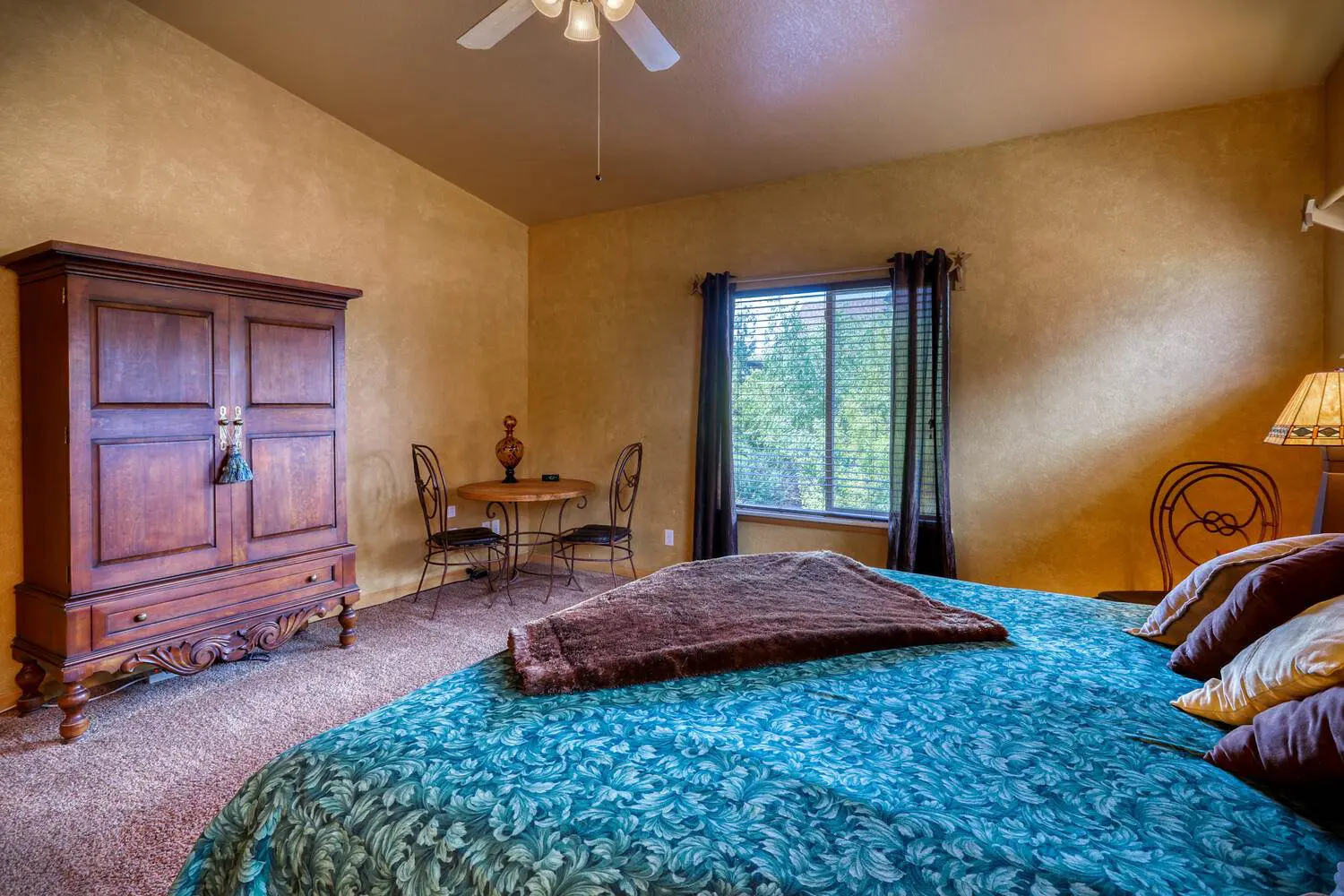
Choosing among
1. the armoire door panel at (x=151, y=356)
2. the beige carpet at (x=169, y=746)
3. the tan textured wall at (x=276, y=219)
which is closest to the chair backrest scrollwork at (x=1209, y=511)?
the beige carpet at (x=169, y=746)

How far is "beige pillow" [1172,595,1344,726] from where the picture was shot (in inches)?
42.9

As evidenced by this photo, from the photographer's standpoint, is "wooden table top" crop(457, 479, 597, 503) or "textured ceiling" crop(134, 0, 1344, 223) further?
"wooden table top" crop(457, 479, 597, 503)

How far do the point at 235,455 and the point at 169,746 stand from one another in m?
1.15

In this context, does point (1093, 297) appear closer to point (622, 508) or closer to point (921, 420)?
point (921, 420)

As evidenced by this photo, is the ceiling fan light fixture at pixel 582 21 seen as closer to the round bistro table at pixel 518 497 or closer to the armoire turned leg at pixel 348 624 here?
the round bistro table at pixel 518 497

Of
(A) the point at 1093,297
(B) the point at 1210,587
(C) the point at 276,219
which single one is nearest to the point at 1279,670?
(B) the point at 1210,587

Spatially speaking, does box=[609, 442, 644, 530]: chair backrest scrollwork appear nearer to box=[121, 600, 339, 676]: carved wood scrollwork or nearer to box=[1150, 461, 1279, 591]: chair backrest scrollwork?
box=[121, 600, 339, 676]: carved wood scrollwork

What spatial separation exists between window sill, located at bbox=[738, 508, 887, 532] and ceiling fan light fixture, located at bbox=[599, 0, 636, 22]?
2.88 metres

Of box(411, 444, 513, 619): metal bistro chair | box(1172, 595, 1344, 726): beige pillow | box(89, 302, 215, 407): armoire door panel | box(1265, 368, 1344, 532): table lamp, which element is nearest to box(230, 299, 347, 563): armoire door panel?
box(89, 302, 215, 407): armoire door panel

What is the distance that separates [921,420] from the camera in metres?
3.64

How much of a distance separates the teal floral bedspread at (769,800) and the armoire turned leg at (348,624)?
7.39 ft

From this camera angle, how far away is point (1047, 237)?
3.41 metres

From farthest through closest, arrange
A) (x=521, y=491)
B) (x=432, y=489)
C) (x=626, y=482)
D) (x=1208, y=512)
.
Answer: (x=626, y=482), (x=432, y=489), (x=521, y=491), (x=1208, y=512)

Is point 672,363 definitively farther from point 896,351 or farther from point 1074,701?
point 1074,701
